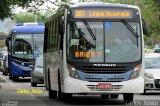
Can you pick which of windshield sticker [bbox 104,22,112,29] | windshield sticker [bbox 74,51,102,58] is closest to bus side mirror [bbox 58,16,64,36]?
windshield sticker [bbox 74,51,102,58]

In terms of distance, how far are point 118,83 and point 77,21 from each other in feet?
7.84

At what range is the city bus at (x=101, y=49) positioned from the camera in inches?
763

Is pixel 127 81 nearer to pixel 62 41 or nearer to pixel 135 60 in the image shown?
pixel 135 60

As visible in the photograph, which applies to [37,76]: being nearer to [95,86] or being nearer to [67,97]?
[67,97]

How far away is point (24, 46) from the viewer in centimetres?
3925

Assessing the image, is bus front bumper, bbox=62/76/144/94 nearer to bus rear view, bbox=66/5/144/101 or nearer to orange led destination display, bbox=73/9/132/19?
bus rear view, bbox=66/5/144/101

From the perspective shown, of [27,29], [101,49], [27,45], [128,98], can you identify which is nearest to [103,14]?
[101,49]

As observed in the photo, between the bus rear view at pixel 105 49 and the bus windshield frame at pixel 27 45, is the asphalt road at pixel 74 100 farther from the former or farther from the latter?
the bus windshield frame at pixel 27 45

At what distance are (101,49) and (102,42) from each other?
0.82 feet

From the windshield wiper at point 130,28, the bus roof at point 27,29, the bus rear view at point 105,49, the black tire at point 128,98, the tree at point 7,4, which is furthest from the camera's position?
the bus roof at point 27,29

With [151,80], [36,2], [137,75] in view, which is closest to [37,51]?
[151,80]

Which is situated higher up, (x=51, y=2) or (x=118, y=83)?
(x=51, y=2)

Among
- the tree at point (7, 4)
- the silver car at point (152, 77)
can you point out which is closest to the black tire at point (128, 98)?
the silver car at point (152, 77)

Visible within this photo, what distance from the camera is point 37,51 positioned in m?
39.5
